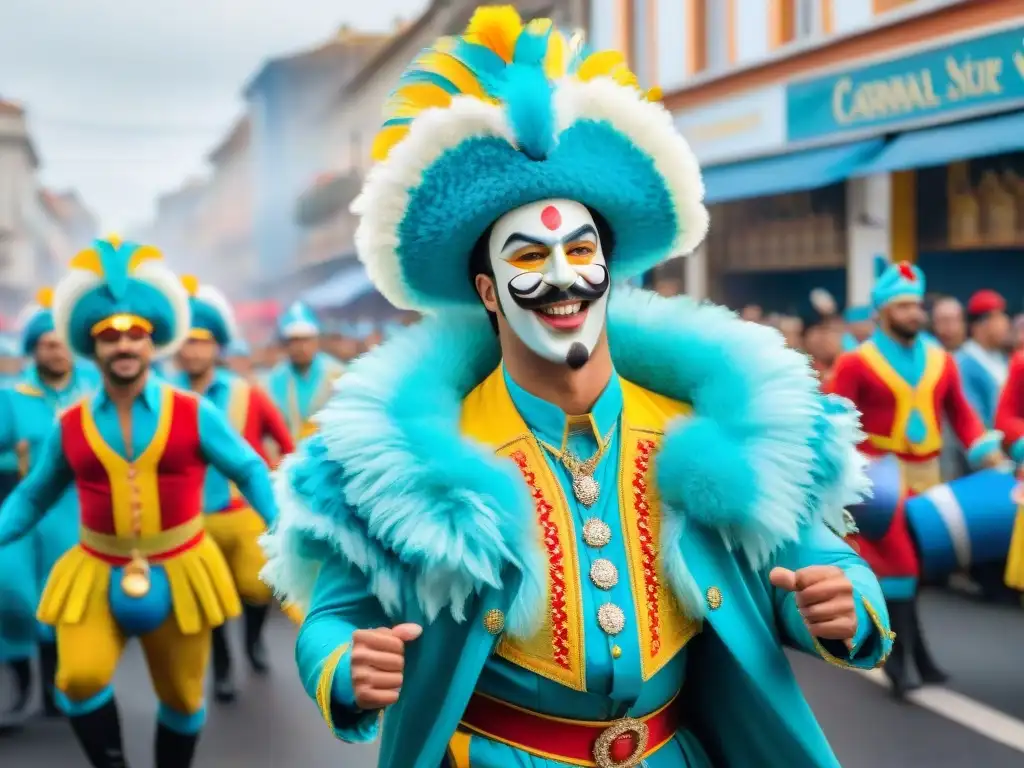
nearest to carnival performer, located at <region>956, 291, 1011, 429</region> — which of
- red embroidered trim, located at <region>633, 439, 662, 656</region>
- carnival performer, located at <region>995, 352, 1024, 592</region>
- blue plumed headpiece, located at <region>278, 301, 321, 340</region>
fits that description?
carnival performer, located at <region>995, 352, 1024, 592</region>

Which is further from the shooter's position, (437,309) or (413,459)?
(437,309)

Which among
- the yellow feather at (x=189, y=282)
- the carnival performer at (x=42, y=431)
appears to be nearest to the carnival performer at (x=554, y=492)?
the yellow feather at (x=189, y=282)

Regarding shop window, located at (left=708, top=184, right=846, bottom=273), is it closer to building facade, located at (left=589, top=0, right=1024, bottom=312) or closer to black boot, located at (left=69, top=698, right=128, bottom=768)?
building facade, located at (left=589, top=0, right=1024, bottom=312)

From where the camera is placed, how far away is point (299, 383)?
341 inches

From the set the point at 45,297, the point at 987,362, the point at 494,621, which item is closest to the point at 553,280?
the point at 494,621

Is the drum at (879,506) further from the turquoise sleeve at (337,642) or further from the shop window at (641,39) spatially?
the shop window at (641,39)

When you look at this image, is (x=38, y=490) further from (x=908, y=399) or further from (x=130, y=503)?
(x=908, y=399)

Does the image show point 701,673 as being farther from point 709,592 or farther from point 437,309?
point 437,309

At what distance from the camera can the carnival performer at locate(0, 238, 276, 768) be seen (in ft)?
13.9

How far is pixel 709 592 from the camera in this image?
7.17 feet

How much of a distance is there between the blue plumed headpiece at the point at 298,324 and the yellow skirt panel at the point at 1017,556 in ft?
16.7

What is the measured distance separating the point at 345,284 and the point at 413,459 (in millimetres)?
27145

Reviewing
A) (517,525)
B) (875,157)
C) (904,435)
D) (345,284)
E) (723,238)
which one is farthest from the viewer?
(345,284)

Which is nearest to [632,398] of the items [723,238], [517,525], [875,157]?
[517,525]
